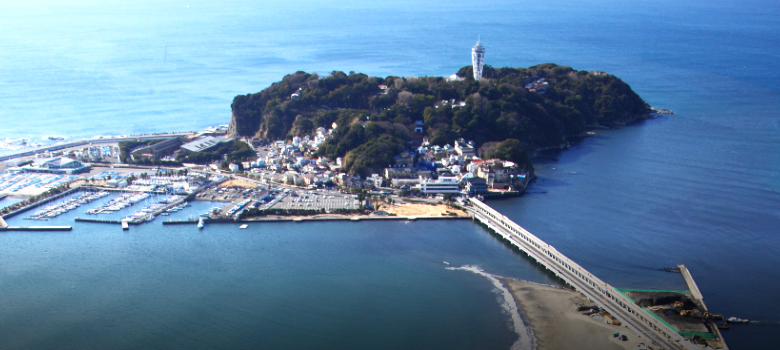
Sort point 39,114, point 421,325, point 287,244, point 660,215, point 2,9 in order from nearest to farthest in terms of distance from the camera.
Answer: point 421,325 → point 287,244 → point 660,215 → point 39,114 → point 2,9

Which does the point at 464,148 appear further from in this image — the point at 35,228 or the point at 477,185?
the point at 35,228


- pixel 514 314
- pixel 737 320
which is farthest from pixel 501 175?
pixel 737 320

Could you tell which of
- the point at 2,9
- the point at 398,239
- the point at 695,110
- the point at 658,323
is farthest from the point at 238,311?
the point at 2,9

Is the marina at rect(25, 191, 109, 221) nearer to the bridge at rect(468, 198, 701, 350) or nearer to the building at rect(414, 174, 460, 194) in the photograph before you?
the building at rect(414, 174, 460, 194)

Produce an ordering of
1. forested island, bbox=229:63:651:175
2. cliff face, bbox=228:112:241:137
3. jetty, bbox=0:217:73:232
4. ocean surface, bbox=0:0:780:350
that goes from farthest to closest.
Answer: cliff face, bbox=228:112:241:137 < forested island, bbox=229:63:651:175 < jetty, bbox=0:217:73:232 < ocean surface, bbox=0:0:780:350

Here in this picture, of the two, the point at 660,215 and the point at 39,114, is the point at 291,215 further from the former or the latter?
the point at 39,114

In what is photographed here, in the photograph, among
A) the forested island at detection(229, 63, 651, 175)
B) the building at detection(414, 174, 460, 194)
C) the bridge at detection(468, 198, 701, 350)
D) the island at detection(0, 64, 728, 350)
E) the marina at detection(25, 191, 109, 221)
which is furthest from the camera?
the forested island at detection(229, 63, 651, 175)

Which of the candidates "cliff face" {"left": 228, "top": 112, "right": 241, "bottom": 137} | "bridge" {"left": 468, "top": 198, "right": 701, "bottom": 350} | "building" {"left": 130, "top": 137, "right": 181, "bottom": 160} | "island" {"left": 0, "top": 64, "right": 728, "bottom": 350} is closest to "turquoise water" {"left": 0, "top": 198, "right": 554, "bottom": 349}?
"bridge" {"left": 468, "top": 198, "right": 701, "bottom": 350}
